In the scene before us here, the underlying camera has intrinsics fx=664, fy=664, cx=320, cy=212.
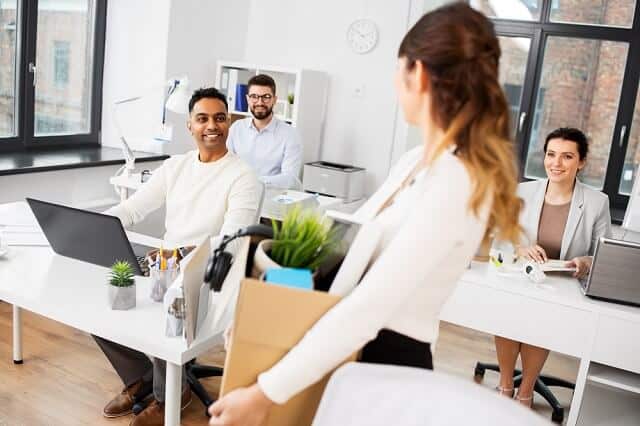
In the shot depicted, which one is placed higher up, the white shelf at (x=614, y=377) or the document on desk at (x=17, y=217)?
the document on desk at (x=17, y=217)

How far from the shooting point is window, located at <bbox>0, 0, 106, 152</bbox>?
4.20 m

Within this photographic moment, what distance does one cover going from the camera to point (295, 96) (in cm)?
498

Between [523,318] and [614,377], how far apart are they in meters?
0.39

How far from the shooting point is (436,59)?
1.07 m

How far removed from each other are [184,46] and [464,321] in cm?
309

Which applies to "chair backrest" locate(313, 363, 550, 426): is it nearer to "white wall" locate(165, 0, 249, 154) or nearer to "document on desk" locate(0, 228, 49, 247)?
"document on desk" locate(0, 228, 49, 247)

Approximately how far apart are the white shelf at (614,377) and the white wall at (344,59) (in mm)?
2788

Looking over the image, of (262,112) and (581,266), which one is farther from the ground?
(262,112)

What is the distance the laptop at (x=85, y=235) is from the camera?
2.07m

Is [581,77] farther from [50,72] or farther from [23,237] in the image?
[23,237]

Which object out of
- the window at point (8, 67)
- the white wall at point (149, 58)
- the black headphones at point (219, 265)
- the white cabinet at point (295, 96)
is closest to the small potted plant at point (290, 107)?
the white cabinet at point (295, 96)

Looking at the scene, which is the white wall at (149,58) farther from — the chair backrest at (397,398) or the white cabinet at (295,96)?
the chair backrest at (397,398)

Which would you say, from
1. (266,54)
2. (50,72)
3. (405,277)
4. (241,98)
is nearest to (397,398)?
(405,277)

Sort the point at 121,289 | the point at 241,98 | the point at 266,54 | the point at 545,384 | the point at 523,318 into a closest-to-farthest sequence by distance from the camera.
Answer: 1. the point at 121,289
2. the point at 523,318
3. the point at 545,384
4. the point at 241,98
5. the point at 266,54
